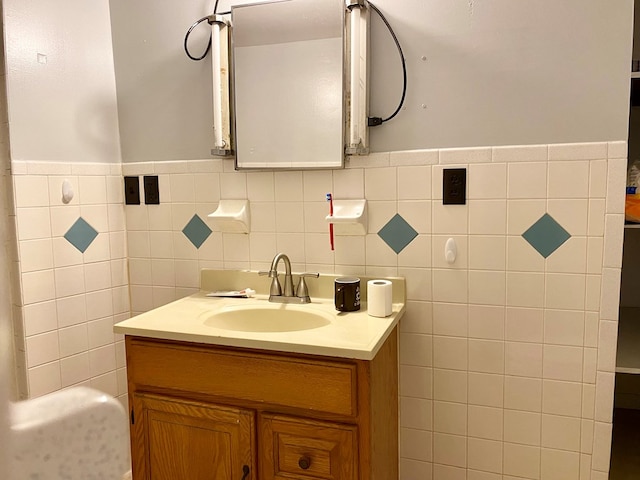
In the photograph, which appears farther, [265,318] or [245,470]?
[265,318]

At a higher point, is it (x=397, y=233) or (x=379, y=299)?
(x=397, y=233)

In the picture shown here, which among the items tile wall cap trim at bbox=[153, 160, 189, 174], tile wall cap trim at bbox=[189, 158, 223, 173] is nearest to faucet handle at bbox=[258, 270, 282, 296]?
tile wall cap trim at bbox=[189, 158, 223, 173]

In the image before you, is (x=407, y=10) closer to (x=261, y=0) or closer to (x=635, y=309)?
(x=261, y=0)

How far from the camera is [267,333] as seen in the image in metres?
1.63

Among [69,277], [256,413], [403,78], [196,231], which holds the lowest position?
[256,413]

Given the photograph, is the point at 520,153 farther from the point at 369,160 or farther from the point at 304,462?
the point at 304,462

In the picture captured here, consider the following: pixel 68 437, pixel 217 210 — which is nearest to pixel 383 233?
pixel 217 210

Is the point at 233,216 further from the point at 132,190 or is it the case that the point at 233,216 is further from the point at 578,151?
the point at 578,151

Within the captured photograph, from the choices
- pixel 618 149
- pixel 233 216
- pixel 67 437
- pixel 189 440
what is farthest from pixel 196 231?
pixel 67 437

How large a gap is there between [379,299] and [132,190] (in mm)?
1196

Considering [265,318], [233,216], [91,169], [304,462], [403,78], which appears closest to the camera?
[304,462]

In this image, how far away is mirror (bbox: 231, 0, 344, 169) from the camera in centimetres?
187

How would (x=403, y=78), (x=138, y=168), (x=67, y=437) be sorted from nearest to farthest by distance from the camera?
(x=67, y=437)
(x=403, y=78)
(x=138, y=168)

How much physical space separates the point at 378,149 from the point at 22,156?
124cm
